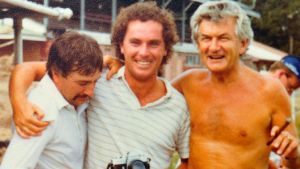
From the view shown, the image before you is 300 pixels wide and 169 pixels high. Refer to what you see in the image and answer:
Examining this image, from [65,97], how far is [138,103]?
1.63 ft

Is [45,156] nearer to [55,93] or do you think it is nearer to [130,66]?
[55,93]

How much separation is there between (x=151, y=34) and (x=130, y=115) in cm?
46

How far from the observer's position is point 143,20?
10.3 ft

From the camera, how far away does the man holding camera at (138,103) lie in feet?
9.61

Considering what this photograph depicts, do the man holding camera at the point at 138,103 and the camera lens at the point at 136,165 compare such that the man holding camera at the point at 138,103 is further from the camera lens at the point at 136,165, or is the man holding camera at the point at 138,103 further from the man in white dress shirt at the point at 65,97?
the camera lens at the point at 136,165

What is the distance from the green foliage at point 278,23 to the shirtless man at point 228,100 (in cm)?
3450

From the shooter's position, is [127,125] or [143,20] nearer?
[127,125]

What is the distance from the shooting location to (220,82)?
3453 mm

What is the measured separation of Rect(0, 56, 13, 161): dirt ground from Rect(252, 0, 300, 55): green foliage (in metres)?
32.5

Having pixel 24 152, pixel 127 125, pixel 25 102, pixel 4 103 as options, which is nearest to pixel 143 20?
pixel 127 125

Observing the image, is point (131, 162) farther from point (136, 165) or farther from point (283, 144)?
point (283, 144)

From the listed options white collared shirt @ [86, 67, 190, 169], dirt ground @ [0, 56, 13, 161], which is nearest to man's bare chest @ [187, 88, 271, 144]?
white collared shirt @ [86, 67, 190, 169]

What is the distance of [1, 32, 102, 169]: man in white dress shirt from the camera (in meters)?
2.51

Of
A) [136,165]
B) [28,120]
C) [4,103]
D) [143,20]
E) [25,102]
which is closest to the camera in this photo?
[136,165]
